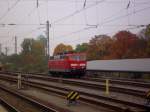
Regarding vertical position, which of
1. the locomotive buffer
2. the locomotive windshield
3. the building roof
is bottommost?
the locomotive buffer

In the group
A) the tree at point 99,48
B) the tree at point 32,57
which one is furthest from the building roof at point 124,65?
the tree at point 99,48

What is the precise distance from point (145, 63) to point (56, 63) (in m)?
11.0

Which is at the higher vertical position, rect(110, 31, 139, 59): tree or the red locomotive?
rect(110, 31, 139, 59): tree

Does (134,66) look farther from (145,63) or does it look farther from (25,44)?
(25,44)

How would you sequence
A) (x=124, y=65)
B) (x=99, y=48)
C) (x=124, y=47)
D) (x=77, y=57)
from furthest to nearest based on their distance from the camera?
(x=99, y=48), (x=124, y=47), (x=124, y=65), (x=77, y=57)

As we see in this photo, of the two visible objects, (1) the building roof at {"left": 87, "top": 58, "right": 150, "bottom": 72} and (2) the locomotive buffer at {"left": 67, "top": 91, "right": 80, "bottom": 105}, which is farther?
(1) the building roof at {"left": 87, "top": 58, "right": 150, "bottom": 72}

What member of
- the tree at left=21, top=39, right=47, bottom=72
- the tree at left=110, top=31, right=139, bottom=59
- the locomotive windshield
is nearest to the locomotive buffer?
the locomotive windshield

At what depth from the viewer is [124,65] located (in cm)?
4738

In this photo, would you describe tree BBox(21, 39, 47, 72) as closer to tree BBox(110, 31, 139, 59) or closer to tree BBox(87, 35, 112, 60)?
tree BBox(87, 35, 112, 60)

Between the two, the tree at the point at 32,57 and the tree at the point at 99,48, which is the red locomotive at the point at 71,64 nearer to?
the tree at the point at 32,57

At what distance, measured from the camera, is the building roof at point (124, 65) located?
141 feet

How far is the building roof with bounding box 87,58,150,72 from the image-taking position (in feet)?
141

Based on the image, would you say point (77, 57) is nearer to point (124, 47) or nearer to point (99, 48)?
point (124, 47)

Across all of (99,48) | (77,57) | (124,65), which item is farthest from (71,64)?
(99,48)
